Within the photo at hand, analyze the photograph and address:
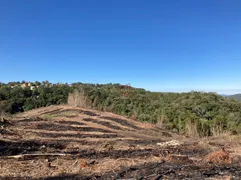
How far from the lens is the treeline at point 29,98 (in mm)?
25083

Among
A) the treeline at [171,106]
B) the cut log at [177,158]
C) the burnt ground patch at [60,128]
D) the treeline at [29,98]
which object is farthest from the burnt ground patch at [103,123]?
the treeline at [29,98]

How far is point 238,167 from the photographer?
12.8 feet

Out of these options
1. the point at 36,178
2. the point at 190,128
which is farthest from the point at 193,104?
the point at 36,178

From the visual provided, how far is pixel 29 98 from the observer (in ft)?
87.5

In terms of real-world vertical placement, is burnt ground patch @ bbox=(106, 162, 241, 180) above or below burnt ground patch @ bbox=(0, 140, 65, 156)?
above

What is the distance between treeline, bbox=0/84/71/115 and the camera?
25.1 meters

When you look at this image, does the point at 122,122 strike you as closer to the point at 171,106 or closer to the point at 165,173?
the point at 165,173

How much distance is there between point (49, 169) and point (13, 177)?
0.58 metres

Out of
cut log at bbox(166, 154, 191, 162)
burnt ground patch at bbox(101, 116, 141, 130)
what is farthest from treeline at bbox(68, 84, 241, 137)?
cut log at bbox(166, 154, 191, 162)

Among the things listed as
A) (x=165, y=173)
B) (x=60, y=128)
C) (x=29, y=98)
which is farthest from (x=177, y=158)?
(x=29, y=98)

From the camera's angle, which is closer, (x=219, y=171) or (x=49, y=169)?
(x=219, y=171)

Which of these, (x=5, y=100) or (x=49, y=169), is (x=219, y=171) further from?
(x=5, y=100)

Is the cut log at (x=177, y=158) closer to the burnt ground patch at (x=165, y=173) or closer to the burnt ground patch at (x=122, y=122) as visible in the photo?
the burnt ground patch at (x=165, y=173)

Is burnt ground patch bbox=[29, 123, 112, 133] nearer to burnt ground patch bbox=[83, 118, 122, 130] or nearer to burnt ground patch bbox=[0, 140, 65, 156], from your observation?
burnt ground patch bbox=[83, 118, 122, 130]
